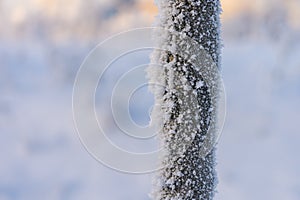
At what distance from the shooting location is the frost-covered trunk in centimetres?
216

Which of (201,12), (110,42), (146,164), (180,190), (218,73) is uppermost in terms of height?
(110,42)

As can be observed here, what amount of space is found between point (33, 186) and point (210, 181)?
27.8 meters

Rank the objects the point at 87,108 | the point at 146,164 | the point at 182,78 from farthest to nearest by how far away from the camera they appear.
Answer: the point at 87,108, the point at 146,164, the point at 182,78

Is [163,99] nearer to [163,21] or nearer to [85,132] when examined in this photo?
[163,21]

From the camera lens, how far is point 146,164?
2336mm

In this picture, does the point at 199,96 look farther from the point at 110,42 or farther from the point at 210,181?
the point at 110,42

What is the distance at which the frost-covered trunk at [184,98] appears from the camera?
7.10 feet

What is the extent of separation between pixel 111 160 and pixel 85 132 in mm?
241

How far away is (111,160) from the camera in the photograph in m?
2.63

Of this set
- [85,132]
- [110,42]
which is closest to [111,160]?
[85,132]

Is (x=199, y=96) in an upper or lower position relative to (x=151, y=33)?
lower

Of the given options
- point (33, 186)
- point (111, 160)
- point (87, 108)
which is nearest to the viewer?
point (111, 160)

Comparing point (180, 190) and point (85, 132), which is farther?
point (85, 132)

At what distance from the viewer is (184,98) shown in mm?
2168
